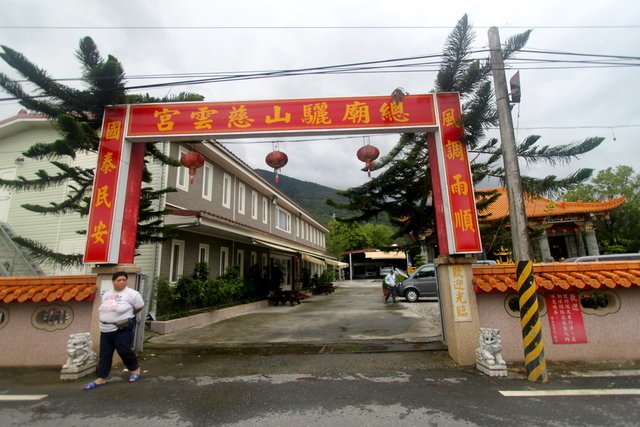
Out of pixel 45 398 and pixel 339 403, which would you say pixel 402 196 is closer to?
pixel 339 403

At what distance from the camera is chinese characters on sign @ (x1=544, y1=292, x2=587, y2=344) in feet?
17.1

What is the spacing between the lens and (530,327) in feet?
15.1

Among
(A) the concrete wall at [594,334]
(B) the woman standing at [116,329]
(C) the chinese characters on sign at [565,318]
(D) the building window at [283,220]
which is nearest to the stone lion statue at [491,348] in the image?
(A) the concrete wall at [594,334]

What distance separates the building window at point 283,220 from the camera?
2044 cm

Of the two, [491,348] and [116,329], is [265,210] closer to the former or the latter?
[116,329]

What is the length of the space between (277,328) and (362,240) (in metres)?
38.5

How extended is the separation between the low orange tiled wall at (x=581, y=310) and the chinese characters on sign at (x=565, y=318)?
0.05 meters

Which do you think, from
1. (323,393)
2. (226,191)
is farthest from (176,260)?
(323,393)

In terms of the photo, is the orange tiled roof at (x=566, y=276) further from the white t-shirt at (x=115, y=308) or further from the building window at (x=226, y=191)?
the building window at (x=226, y=191)

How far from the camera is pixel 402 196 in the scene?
8.48 meters

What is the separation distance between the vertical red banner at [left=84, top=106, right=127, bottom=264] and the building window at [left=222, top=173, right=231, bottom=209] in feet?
25.9

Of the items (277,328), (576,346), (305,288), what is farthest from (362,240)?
(576,346)

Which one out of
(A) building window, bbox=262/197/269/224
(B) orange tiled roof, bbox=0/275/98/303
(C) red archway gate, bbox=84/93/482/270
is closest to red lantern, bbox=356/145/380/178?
(C) red archway gate, bbox=84/93/482/270

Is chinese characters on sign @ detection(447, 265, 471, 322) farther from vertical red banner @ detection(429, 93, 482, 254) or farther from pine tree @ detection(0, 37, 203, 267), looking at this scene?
pine tree @ detection(0, 37, 203, 267)
